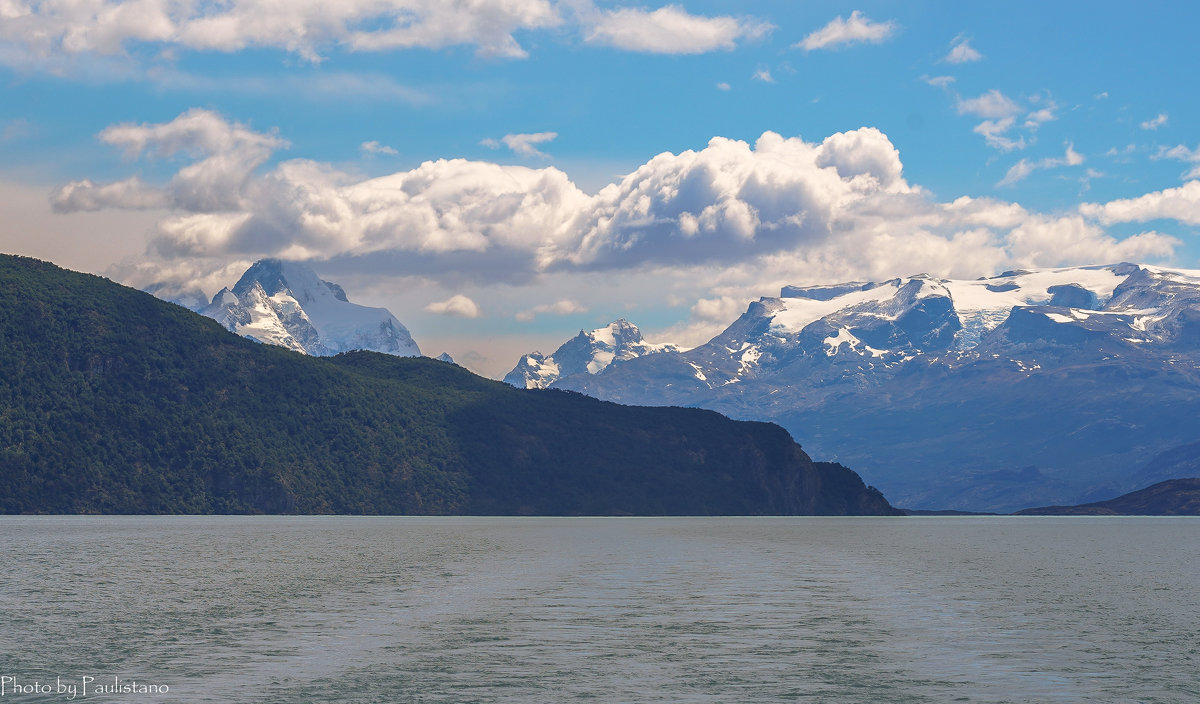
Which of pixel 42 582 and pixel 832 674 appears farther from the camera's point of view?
pixel 42 582

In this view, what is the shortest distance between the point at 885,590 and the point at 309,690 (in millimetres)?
88470

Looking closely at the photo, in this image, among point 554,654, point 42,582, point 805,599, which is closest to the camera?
point 554,654

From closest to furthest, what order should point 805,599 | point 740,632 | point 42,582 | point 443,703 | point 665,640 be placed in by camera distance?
point 443,703 < point 665,640 < point 740,632 < point 805,599 < point 42,582

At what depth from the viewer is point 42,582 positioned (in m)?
137

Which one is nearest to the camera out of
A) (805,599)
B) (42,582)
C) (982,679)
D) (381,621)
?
(982,679)

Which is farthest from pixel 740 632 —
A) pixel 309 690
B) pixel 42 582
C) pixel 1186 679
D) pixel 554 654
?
pixel 42 582

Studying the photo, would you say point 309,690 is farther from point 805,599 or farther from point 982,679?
point 805,599

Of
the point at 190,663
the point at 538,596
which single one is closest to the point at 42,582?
the point at 538,596

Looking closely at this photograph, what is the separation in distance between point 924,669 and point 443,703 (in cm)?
3033

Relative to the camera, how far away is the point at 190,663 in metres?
76.3

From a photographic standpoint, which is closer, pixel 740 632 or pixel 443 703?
pixel 443 703

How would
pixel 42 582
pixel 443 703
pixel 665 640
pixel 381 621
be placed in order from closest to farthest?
pixel 443 703
pixel 665 640
pixel 381 621
pixel 42 582

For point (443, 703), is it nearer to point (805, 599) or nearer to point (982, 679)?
point (982, 679)

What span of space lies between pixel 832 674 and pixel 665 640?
1724 cm
